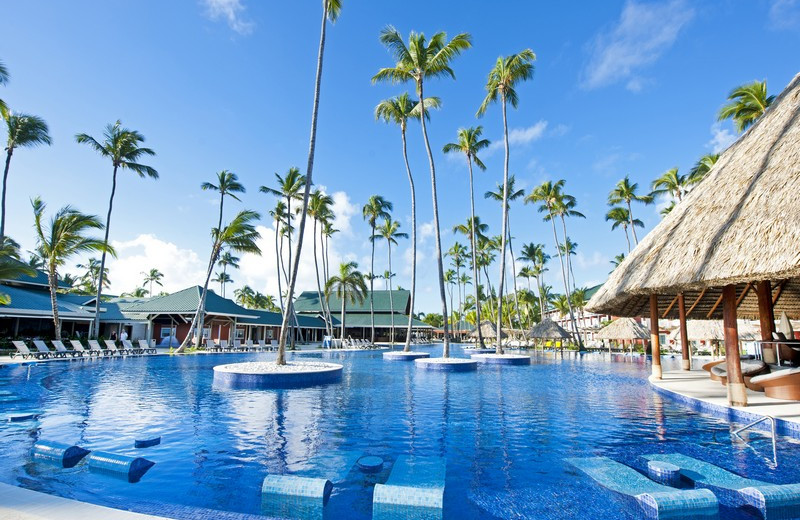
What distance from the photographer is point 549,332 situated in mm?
32906

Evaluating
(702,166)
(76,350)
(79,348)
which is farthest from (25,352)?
(702,166)

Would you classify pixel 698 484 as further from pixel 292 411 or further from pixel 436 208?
pixel 436 208

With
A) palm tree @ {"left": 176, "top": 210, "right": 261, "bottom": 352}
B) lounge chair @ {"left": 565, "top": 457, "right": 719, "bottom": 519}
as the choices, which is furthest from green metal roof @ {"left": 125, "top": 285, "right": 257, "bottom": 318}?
lounge chair @ {"left": 565, "top": 457, "right": 719, "bottom": 519}

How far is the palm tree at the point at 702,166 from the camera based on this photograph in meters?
26.2

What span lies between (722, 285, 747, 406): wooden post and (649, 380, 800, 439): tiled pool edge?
0.93ft

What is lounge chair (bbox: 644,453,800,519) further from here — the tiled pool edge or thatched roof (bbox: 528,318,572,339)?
thatched roof (bbox: 528,318,572,339)

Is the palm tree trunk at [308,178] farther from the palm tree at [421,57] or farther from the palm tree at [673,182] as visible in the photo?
the palm tree at [673,182]

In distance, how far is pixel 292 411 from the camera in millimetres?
8430

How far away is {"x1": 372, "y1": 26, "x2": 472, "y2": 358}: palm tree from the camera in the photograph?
20.0 metres

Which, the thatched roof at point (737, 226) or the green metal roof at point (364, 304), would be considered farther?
the green metal roof at point (364, 304)

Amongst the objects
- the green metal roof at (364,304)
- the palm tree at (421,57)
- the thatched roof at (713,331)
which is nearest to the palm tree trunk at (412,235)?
the palm tree at (421,57)

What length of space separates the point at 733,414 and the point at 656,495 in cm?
551

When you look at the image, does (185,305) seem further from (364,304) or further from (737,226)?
(737,226)

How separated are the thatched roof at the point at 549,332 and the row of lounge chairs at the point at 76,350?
90.4 feet
